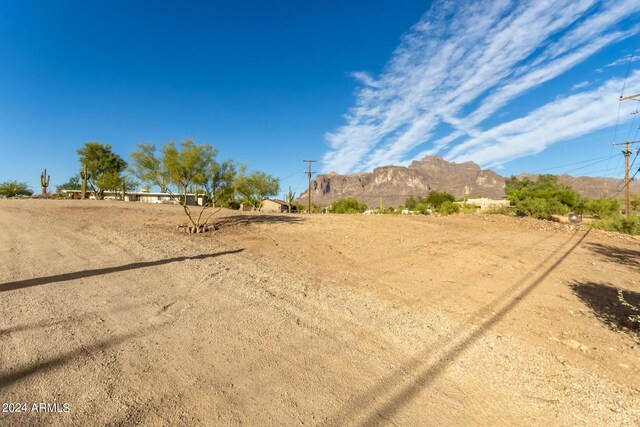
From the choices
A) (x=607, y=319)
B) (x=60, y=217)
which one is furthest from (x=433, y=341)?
(x=60, y=217)

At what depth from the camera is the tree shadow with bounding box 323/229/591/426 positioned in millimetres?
2736

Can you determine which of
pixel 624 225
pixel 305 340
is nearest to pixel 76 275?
pixel 305 340

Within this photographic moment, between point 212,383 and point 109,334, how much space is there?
197cm

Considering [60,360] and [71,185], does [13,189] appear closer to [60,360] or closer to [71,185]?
[71,185]

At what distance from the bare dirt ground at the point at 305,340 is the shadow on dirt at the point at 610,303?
5 centimetres

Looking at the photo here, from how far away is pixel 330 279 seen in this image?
7.31 metres

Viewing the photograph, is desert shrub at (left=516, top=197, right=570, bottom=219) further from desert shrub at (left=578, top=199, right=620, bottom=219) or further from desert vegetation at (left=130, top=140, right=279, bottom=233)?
desert vegetation at (left=130, top=140, right=279, bottom=233)

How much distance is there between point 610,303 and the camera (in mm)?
6285

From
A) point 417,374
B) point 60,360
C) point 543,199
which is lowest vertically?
point 417,374

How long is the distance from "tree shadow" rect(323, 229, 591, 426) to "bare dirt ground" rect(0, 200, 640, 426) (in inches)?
0.8

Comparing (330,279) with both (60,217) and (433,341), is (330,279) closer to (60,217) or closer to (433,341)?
(433,341)

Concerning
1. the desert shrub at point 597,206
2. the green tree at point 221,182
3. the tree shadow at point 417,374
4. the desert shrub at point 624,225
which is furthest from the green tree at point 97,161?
the desert shrub at point 597,206

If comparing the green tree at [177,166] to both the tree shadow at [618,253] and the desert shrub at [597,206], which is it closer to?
the tree shadow at [618,253]

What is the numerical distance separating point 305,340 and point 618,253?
1573cm
